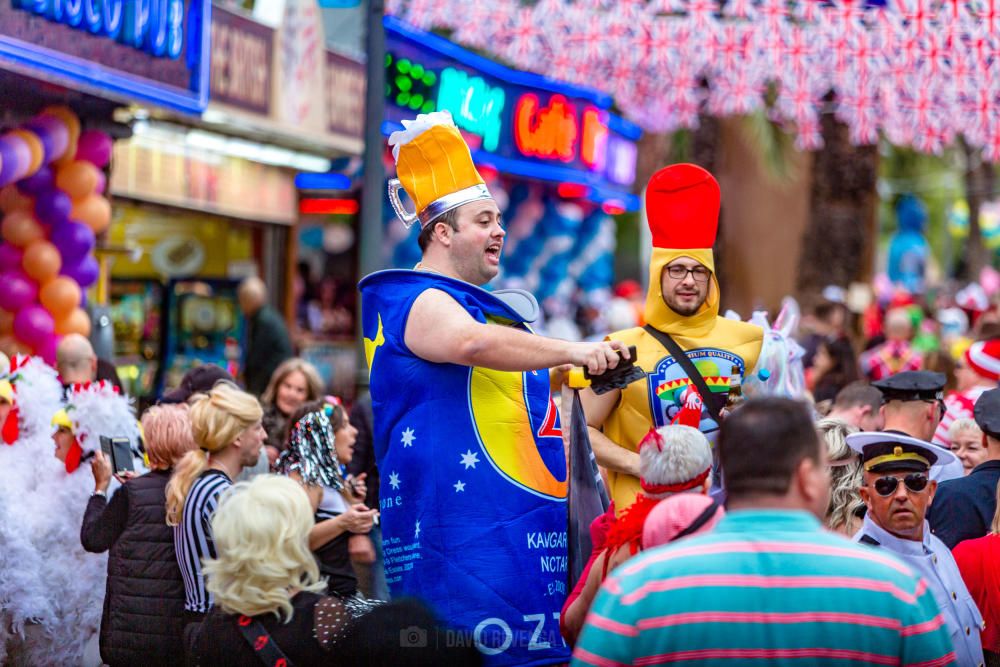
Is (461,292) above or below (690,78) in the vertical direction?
below

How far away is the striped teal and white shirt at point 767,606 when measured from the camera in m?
2.66

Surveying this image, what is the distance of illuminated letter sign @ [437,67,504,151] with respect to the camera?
15.7 m

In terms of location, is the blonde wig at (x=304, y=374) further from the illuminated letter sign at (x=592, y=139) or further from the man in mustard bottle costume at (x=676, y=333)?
the illuminated letter sign at (x=592, y=139)

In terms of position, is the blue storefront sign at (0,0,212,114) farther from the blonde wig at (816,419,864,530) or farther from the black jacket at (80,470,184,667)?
the blonde wig at (816,419,864,530)

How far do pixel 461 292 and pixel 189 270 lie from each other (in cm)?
1279

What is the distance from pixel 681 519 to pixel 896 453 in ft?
4.95

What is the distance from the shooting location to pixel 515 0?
43.6 ft

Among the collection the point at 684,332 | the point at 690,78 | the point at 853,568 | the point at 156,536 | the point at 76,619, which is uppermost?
the point at 690,78

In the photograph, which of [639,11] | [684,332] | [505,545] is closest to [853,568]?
[505,545]

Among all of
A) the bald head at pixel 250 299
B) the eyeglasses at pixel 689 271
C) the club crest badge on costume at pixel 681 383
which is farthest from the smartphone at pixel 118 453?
the bald head at pixel 250 299

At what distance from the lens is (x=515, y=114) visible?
17.8m

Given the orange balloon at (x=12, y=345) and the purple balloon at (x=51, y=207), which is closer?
the orange balloon at (x=12, y=345)

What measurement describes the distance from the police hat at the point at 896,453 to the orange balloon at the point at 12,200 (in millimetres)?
7124

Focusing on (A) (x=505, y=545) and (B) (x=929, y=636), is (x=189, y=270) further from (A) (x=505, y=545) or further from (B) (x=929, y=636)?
(B) (x=929, y=636)
